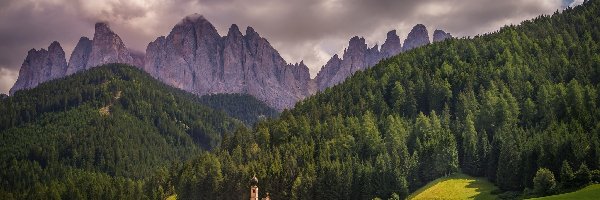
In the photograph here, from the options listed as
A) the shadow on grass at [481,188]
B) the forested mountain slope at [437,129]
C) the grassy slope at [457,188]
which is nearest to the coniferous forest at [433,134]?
the forested mountain slope at [437,129]

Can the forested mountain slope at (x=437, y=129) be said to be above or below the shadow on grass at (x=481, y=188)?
above

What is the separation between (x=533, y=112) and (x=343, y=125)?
158 feet

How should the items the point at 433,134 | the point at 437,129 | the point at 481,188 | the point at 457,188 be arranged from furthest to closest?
the point at 437,129 < the point at 433,134 < the point at 457,188 < the point at 481,188

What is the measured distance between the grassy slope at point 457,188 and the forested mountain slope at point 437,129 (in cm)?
309

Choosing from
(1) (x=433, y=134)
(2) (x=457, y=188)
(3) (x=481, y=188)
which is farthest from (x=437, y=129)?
(3) (x=481, y=188)

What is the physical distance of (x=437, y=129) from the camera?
147 meters

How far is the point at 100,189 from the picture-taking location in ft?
632

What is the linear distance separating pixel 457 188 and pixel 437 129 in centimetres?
3374

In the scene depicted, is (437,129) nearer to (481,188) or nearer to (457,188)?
(457,188)

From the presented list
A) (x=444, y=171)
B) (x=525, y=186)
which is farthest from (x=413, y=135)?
(x=525, y=186)

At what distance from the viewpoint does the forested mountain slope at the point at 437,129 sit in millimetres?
116875

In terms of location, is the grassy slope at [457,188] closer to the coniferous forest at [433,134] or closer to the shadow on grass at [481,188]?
the shadow on grass at [481,188]

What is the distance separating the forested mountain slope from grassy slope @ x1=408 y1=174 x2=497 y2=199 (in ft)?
10.1

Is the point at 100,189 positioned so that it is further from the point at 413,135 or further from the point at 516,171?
the point at 516,171
